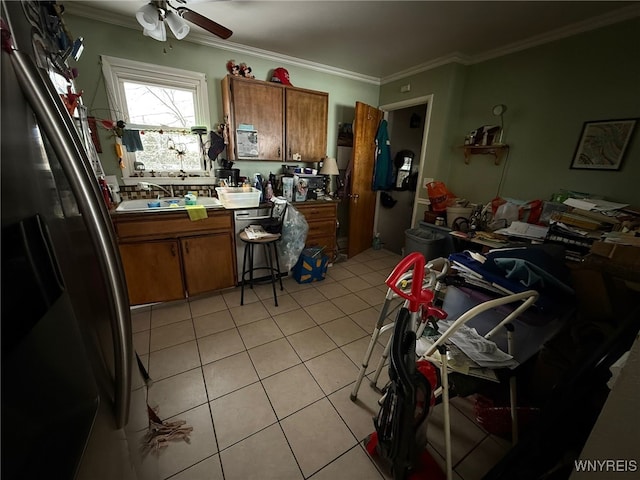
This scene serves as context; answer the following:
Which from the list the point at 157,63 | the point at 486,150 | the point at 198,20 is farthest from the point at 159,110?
the point at 486,150

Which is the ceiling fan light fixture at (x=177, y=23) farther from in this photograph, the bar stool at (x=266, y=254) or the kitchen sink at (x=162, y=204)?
the bar stool at (x=266, y=254)

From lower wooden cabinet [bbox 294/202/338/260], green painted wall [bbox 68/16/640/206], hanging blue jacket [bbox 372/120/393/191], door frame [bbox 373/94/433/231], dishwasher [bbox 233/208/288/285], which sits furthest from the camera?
hanging blue jacket [bbox 372/120/393/191]

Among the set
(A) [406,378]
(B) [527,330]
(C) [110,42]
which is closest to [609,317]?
(B) [527,330]

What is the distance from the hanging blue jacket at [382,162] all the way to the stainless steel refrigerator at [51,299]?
11.1 feet

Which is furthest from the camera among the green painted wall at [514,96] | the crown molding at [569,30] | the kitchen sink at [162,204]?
the kitchen sink at [162,204]

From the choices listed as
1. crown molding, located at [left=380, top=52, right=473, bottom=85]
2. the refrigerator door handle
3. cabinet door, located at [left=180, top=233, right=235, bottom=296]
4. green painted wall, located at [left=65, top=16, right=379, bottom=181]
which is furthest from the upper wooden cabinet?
the refrigerator door handle

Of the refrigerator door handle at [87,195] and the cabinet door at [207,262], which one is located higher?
the refrigerator door handle at [87,195]

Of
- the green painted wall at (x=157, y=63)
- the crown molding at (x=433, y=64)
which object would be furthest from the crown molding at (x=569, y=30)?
the green painted wall at (x=157, y=63)

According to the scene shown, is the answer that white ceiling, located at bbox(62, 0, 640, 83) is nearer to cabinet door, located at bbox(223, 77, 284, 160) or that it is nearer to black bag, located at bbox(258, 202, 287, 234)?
cabinet door, located at bbox(223, 77, 284, 160)

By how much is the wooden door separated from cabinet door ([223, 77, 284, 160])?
984 millimetres

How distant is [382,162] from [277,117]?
1.59 meters

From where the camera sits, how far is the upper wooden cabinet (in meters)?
2.54

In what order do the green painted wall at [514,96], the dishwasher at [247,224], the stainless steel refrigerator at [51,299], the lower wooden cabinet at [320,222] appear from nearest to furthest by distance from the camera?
the stainless steel refrigerator at [51,299], the green painted wall at [514,96], the dishwasher at [247,224], the lower wooden cabinet at [320,222]

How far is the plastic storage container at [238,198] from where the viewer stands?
7.96 feet
